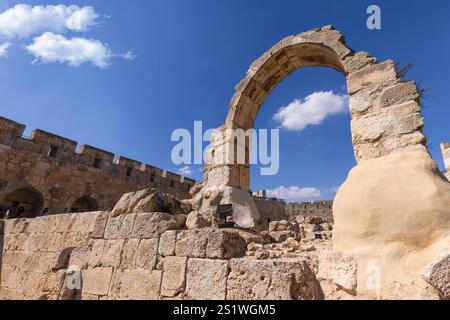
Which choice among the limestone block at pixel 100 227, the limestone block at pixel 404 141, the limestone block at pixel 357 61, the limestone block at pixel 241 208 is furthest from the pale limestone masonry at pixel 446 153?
the limestone block at pixel 100 227

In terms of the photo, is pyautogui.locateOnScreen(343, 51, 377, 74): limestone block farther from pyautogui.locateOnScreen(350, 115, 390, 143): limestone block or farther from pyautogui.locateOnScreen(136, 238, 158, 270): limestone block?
pyautogui.locateOnScreen(136, 238, 158, 270): limestone block

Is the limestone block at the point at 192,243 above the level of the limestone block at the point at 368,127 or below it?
below

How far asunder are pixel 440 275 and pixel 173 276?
233 cm

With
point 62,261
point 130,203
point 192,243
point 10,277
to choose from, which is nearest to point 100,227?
point 130,203

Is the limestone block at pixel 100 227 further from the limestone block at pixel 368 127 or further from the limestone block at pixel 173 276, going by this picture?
the limestone block at pixel 368 127

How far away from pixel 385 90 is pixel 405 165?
1.03 metres

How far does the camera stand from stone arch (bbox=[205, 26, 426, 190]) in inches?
104

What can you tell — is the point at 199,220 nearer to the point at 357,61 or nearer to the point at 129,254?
the point at 129,254

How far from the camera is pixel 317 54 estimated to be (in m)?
4.02

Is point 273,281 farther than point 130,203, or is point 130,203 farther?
point 130,203

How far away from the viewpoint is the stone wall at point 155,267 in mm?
2186

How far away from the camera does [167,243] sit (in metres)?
2.98
